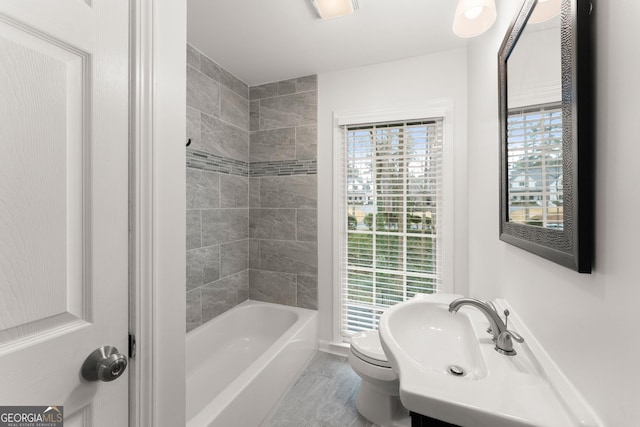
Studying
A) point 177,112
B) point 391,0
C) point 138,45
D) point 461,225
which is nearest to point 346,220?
point 461,225

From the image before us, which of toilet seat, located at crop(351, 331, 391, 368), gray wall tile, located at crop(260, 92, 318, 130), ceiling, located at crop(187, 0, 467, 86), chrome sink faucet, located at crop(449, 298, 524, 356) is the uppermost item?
ceiling, located at crop(187, 0, 467, 86)

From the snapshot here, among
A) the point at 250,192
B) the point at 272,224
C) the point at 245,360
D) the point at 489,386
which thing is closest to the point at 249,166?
the point at 250,192

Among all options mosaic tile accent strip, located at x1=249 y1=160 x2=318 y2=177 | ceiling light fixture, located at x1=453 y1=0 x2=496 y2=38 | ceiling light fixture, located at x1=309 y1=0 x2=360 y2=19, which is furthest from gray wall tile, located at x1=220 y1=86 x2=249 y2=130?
ceiling light fixture, located at x1=453 y1=0 x2=496 y2=38

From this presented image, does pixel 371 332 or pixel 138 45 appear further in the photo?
pixel 371 332

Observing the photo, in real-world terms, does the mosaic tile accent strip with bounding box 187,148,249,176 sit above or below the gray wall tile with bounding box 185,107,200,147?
below

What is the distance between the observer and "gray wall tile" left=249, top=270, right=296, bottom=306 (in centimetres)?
252

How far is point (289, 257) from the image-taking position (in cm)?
251

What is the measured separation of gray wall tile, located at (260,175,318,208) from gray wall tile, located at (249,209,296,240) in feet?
0.22

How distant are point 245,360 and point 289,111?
7.30 feet

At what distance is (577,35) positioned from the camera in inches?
23.5

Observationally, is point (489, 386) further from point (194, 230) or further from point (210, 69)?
point (210, 69)

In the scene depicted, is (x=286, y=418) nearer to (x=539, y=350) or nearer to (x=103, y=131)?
(x=539, y=350)

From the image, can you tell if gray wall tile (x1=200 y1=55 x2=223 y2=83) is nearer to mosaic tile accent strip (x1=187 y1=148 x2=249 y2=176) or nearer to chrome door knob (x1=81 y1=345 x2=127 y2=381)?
mosaic tile accent strip (x1=187 y1=148 x2=249 y2=176)

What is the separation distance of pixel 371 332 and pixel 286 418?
2.41 feet
